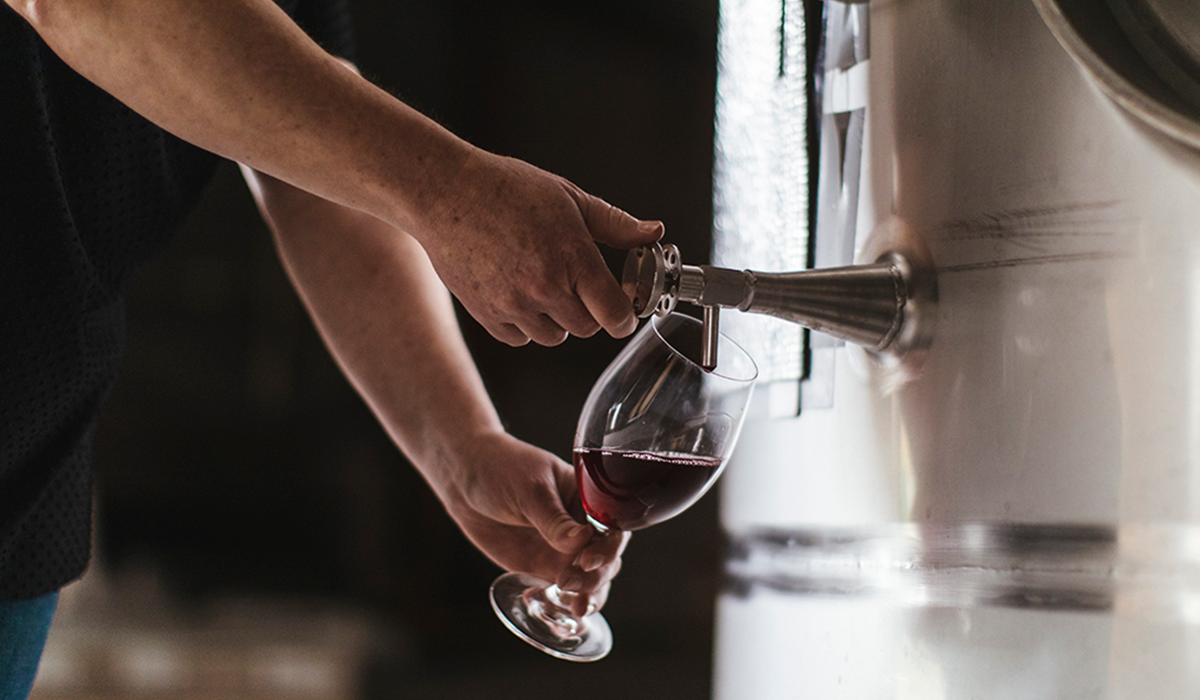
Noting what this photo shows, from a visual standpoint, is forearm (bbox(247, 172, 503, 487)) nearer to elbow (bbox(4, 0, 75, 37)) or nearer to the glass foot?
the glass foot

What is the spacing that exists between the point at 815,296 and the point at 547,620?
1.10ft

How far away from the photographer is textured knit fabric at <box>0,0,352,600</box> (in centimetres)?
61

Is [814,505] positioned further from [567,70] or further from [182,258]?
[182,258]

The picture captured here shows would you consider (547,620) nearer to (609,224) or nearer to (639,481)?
(639,481)

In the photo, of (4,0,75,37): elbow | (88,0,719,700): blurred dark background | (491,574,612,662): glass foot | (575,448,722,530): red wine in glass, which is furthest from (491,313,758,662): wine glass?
(88,0,719,700): blurred dark background

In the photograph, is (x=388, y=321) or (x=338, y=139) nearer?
(x=338, y=139)

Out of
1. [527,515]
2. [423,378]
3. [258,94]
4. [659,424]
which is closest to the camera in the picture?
[258,94]

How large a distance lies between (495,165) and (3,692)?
554 mm

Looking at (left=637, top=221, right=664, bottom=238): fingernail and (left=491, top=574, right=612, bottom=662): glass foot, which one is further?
(left=491, top=574, right=612, bottom=662): glass foot

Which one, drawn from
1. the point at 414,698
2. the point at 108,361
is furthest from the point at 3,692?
the point at 414,698

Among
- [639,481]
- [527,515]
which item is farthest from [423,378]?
[639,481]

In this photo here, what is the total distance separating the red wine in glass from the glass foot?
0.11 meters

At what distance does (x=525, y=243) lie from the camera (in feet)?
1.54

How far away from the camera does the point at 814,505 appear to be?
67cm
